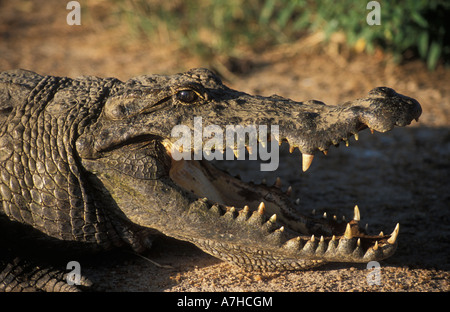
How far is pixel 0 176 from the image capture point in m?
3.51

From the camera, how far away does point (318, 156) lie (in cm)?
571

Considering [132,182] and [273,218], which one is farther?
[132,182]

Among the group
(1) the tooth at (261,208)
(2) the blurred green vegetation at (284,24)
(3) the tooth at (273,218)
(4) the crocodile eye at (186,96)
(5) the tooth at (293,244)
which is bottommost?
(5) the tooth at (293,244)

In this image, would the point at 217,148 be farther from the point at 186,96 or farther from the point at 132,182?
the point at 132,182

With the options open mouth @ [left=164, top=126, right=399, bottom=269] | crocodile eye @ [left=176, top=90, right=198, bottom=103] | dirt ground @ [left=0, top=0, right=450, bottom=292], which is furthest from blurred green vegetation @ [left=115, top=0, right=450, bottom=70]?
crocodile eye @ [left=176, top=90, right=198, bottom=103]

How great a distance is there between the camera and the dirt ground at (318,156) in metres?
3.60

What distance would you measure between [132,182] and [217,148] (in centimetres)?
60

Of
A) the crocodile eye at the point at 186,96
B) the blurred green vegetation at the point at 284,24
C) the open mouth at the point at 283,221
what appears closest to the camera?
the open mouth at the point at 283,221

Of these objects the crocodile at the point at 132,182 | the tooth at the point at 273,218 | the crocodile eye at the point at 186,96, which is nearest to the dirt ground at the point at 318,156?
the crocodile at the point at 132,182

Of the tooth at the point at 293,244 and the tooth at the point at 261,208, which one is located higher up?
the tooth at the point at 261,208

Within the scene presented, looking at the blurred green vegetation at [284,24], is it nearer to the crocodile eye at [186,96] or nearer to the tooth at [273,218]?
the crocodile eye at [186,96]

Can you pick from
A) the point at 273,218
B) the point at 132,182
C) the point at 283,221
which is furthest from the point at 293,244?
the point at 132,182

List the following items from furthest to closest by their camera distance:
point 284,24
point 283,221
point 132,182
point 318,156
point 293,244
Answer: point 284,24
point 318,156
point 283,221
point 132,182
point 293,244
